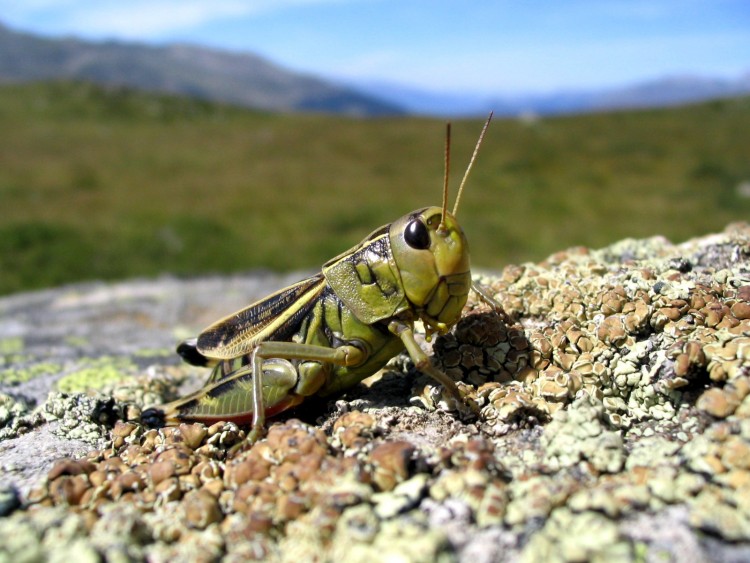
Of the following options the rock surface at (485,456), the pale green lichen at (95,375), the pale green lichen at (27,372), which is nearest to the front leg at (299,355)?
the rock surface at (485,456)

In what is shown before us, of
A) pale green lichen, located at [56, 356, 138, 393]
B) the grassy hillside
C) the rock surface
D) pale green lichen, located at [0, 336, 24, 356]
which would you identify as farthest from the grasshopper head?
the grassy hillside

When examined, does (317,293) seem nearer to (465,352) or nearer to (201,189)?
(465,352)

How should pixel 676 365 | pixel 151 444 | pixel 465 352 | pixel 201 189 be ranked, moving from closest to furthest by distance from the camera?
pixel 676 365
pixel 151 444
pixel 465 352
pixel 201 189

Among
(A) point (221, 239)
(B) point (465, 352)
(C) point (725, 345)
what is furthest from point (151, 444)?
(A) point (221, 239)

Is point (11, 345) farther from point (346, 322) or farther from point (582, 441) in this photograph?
point (582, 441)

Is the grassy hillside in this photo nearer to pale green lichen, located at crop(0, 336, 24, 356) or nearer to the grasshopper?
pale green lichen, located at crop(0, 336, 24, 356)

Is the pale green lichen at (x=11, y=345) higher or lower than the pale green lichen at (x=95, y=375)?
lower

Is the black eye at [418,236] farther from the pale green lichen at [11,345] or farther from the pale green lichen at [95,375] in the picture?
the pale green lichen at [11,345]
